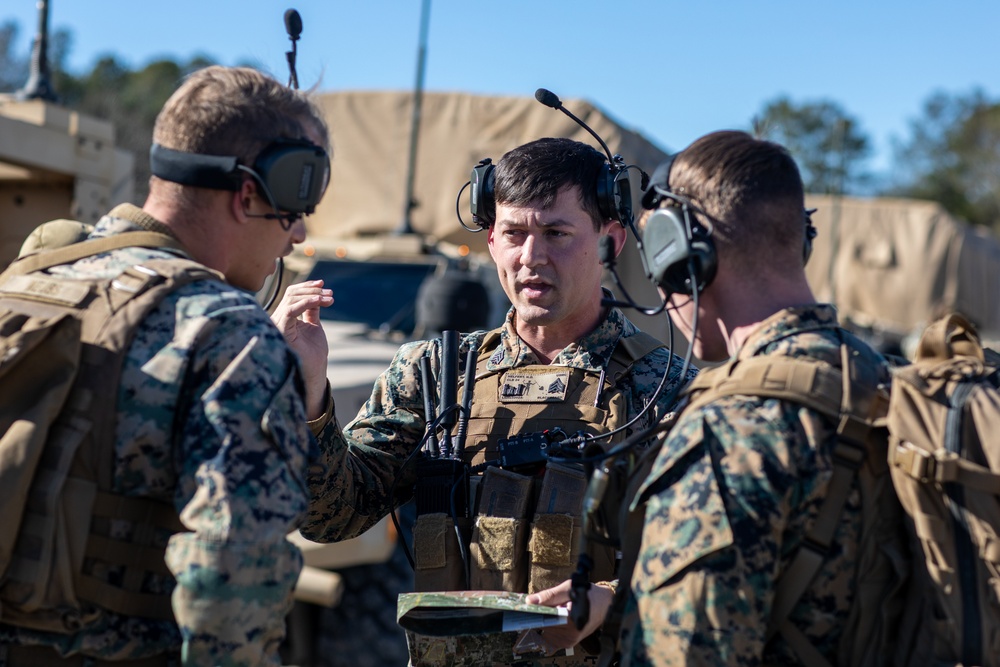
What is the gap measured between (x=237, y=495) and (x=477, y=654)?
980 mm

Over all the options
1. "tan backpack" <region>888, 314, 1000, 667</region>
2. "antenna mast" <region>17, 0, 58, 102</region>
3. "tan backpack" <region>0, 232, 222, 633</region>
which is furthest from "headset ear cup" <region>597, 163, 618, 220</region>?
"antenna mast" <region>17, 0, 58, 102</region>

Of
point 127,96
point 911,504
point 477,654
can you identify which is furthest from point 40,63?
point 127,96

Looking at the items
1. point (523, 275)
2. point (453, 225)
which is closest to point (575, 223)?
point (523, 275)

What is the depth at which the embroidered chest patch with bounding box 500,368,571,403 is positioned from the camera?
3.11 m

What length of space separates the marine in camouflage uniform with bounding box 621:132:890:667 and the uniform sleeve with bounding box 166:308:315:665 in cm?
66

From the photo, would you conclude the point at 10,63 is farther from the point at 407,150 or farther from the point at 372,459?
the point at 372,459

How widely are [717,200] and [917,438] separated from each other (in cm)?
61

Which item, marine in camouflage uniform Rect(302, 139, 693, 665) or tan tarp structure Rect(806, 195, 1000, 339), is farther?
tan tarp structure Rect(806, 195, 1000, 339)

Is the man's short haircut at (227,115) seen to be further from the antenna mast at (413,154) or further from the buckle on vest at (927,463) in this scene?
the antenna mast at (413,154)

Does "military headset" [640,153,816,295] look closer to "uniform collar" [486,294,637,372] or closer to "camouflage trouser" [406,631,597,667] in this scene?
"uniform collar" [486,294,637,372]

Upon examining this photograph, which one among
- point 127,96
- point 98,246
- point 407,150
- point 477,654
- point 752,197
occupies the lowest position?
point 477,654

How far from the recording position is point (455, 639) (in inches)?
109

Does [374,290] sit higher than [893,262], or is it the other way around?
[893,262]

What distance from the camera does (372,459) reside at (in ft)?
10.4
